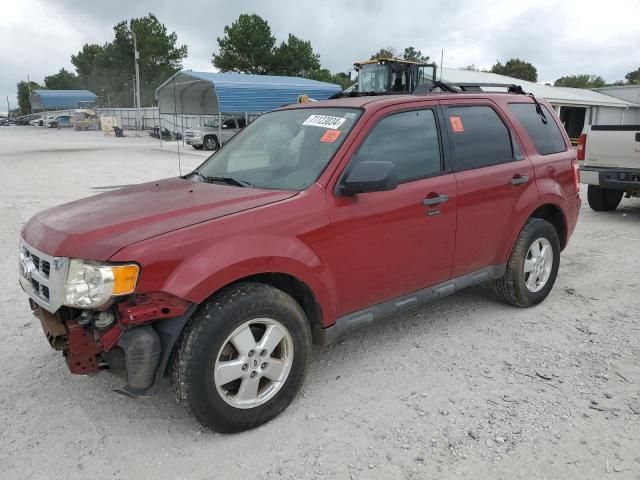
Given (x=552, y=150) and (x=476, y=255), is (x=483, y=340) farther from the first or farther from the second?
(x=552, y=150)

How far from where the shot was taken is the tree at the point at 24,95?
99.3 m

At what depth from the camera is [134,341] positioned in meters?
2.51

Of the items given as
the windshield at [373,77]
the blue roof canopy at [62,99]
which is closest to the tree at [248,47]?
the blue roof canopy at [62,99]

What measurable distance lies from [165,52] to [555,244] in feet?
246

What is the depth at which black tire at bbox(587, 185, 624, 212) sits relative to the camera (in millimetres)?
9195

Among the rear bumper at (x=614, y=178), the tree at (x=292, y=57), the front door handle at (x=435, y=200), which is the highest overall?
the tree at (x=292, y=57)

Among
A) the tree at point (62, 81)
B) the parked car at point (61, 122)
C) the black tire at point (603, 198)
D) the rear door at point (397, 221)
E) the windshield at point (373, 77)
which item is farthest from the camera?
the tree at point (62, 81)

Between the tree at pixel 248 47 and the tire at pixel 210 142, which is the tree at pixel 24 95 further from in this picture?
the tire at pixel 210 142

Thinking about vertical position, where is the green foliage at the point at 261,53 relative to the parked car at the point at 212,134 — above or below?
above

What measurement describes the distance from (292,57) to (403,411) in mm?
56578

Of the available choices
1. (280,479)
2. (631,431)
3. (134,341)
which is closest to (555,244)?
(631,431)

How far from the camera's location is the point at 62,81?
334 ft

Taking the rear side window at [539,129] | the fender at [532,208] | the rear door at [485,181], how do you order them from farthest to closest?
the rear side window at [539,129] < the fender at [532,208] < the rear door at [485,181]

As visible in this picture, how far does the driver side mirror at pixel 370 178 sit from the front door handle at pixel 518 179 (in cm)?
150
